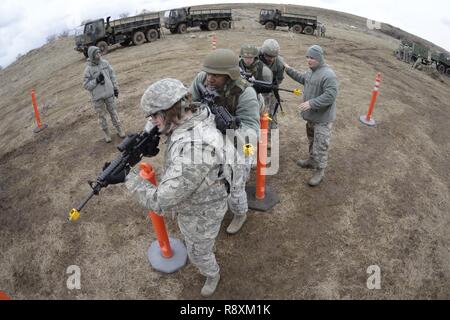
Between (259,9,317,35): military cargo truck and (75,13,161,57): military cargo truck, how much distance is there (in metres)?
8.24

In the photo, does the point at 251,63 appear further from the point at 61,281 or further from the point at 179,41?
the point at 179,41

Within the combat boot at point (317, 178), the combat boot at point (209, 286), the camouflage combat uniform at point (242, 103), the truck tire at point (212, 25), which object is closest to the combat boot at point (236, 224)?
the combat boot at point (209, 286)

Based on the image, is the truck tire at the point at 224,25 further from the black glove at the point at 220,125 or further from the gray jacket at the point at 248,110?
the black glove at the point at 220,125

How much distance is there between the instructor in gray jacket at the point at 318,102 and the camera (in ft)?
14.0

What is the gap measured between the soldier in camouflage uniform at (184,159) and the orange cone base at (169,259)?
4.31 feet

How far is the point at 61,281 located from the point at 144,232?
1155 mm

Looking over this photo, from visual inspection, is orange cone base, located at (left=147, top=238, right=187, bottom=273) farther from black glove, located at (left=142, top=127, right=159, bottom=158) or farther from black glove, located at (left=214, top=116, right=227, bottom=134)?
black glove, located at (left=214, top=116, right=227, bottom=134)

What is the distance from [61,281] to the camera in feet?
12.3

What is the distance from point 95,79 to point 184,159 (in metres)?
4.72

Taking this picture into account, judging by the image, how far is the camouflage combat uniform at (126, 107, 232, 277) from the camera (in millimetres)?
2289

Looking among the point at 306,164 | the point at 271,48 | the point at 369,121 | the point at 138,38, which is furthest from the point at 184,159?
the point at 138,38

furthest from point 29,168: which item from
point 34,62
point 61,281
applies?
point 34,62

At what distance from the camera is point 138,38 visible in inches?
748
